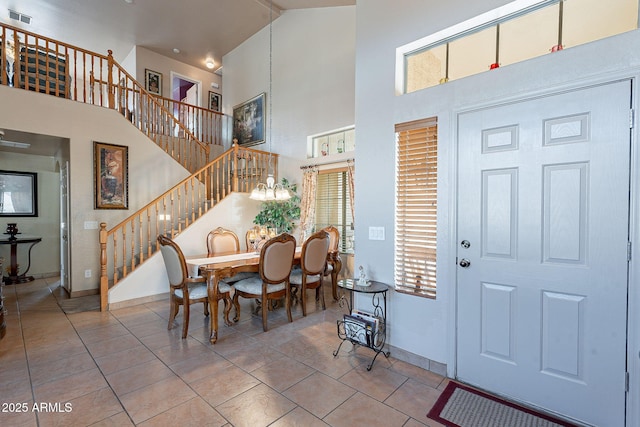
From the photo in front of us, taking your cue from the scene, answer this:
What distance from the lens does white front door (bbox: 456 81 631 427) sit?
5.52ft

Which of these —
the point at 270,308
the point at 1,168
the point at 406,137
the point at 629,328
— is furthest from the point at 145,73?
the point at 629,328

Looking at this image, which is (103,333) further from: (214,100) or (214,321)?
(214,100)

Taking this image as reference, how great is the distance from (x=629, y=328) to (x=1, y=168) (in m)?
8.65

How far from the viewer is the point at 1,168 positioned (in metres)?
5.36

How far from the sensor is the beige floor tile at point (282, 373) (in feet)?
7.29

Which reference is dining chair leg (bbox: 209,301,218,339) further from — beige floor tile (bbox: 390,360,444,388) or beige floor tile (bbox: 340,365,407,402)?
beige floor tile (bbox: 390,360,444,388)

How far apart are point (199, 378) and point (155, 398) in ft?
1.07

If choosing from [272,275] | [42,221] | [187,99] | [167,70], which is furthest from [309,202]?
[187,99]

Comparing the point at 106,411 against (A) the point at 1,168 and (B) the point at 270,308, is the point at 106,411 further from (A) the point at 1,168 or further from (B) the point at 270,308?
(A) the point at 1,168

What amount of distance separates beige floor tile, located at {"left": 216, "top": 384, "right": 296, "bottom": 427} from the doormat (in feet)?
3.21

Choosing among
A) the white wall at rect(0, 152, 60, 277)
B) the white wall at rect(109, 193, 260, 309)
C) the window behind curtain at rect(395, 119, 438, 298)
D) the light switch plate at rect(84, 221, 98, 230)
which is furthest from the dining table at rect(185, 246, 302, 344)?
the white wall at rect(0, 152, 60, 277)

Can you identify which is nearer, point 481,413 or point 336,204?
point 481,413

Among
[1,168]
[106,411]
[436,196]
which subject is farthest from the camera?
[1,168]

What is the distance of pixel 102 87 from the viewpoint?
588cm
